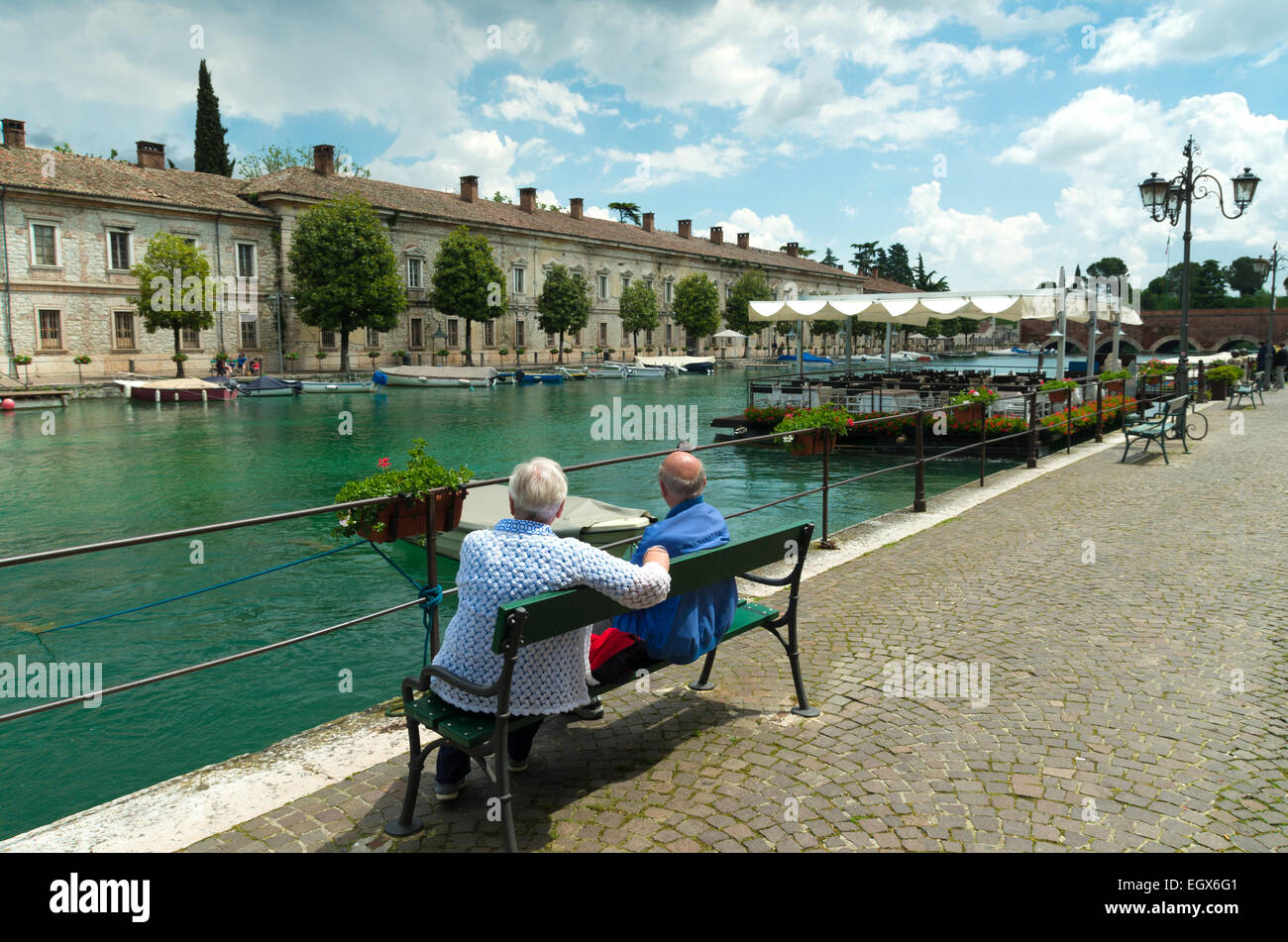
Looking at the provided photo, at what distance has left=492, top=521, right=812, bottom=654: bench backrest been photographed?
2965 millimetres

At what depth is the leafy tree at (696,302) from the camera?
75.9 metres

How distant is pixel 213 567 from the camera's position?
37.4 feet

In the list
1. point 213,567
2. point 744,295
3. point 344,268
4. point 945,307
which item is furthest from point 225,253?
point 744,295

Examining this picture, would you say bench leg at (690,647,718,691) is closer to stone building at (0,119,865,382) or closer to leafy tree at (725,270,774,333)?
stone building at (0,119,865,382)

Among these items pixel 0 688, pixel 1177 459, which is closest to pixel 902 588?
pixel 0 688

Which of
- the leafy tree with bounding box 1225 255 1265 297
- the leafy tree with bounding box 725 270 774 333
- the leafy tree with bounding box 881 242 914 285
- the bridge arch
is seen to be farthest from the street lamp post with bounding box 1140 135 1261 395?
the leafy tree with bounding box 881 242 914 285

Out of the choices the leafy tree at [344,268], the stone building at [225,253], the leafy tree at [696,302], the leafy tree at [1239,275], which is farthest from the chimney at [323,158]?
the leafy tree at [1239,275]

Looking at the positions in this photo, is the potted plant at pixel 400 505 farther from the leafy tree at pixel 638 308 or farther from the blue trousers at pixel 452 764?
the leafy tree at pixel 638 308

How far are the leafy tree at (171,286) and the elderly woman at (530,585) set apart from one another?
45.2m

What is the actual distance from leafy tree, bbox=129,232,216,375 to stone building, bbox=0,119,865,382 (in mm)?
2242

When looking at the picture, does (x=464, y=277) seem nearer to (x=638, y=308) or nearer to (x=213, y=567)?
(x=638, y=308)
